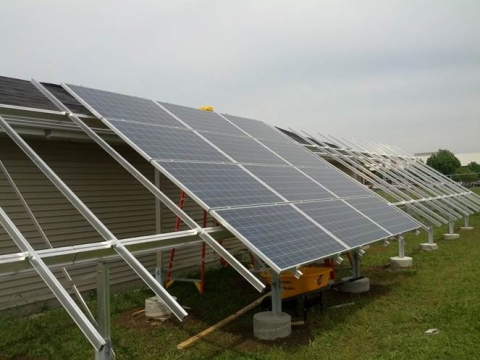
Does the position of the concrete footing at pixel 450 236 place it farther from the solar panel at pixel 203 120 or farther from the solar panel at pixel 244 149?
the solar panel at pixel 203 120

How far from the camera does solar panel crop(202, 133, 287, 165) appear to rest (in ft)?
27.7

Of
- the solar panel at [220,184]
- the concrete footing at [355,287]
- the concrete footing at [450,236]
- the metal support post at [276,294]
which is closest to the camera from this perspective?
the solar panel at [220,184]

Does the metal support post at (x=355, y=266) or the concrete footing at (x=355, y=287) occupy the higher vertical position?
the metal support post at (x=355, y=266)

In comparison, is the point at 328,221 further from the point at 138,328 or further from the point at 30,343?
the point at 30,343

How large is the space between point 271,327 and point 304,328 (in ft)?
2.98

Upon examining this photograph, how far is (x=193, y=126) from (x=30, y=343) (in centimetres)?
467

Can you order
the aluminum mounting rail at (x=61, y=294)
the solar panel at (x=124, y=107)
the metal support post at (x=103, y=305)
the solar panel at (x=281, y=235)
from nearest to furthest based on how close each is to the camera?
the aluminum mounting rail at (x=61, y=294)
the metal support post at (x=103, y=305)
the solar panel at (x=281, y=235)
the solar panel at (x=124, y=107)

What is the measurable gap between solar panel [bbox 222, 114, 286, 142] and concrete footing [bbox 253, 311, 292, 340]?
495 centimetres

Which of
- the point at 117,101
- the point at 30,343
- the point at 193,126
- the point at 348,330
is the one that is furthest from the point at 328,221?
the point at 30,343

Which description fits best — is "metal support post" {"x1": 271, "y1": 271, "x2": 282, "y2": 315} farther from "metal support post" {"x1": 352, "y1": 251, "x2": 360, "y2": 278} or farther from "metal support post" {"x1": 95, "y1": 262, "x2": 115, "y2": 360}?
"metal support post" {"x1": 352, "y1": 251, "x2": 360, "y2": 278}

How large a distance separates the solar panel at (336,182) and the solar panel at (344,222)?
82cm

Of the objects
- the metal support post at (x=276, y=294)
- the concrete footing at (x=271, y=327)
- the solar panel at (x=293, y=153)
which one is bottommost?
the concrete footing at (x=271, y=327)

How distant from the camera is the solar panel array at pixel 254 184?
597 cm

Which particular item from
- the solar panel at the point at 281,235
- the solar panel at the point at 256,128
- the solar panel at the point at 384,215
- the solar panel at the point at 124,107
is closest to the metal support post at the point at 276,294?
the solar panel at the point at 281,235
